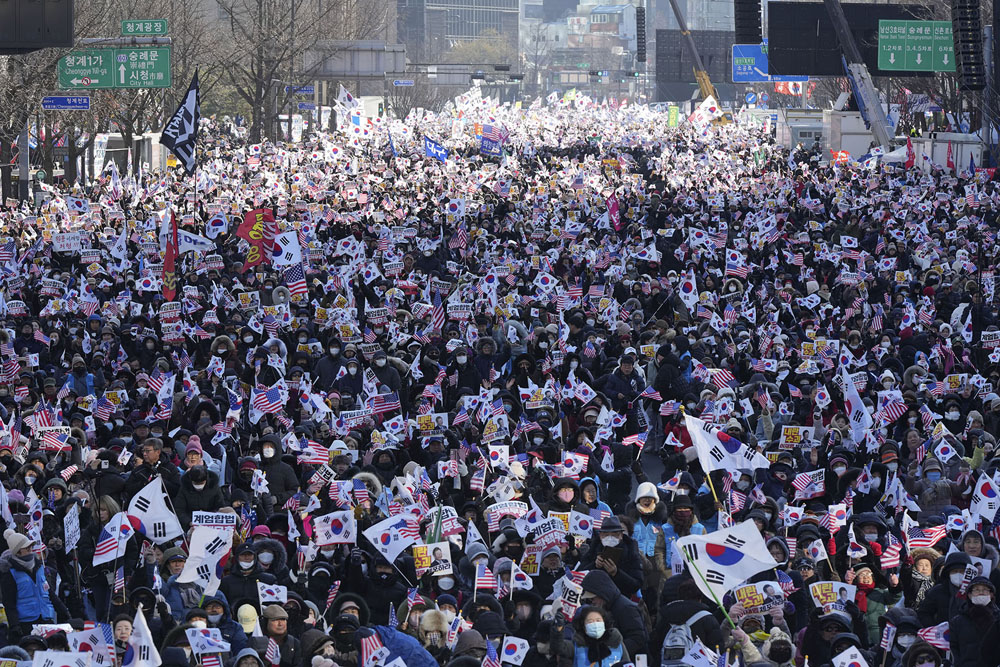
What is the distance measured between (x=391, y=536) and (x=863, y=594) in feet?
9.00

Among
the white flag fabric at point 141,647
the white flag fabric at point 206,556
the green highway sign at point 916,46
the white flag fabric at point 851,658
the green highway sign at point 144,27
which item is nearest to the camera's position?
the white flag fabric at point 851,658

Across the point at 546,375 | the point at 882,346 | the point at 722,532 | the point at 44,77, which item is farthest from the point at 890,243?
the point at 44,77

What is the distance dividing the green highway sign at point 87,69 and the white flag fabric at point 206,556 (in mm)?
27555

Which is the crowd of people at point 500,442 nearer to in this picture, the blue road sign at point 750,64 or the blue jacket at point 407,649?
the blue jacket at point 407,649

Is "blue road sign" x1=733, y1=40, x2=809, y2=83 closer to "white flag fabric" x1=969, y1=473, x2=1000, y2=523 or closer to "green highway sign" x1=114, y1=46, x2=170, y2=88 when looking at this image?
"green highway sign" x1=114, y1=46, x2=170, y2=88

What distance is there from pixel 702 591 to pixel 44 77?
3117 cm

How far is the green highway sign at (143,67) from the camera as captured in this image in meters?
36.6

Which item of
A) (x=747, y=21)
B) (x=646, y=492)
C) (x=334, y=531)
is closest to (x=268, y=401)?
(x=334, y=531)

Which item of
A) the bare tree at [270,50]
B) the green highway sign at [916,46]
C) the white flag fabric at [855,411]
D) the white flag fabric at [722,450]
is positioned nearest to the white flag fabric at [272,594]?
the white flag fabric at [722,450]

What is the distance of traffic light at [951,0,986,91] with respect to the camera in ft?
120

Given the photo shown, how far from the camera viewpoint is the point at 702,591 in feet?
29.1

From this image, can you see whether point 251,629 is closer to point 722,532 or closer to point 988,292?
point 722,532

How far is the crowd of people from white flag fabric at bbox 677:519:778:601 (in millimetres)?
17

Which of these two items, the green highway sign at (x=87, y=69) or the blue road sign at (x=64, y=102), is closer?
the blue road sign at (x=64, y=102)
